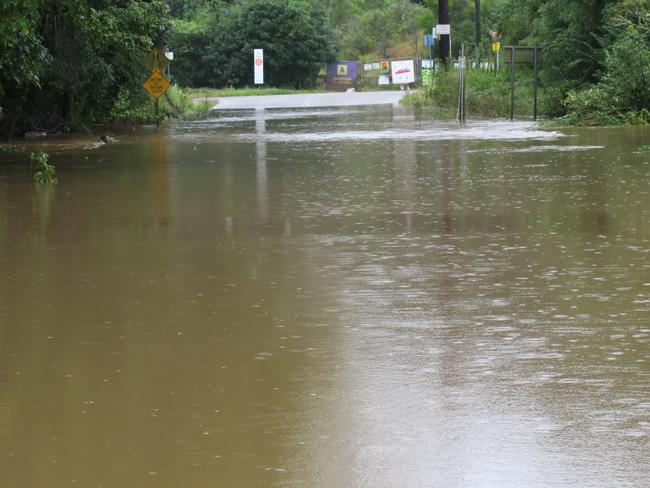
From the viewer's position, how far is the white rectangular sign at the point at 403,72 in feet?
233

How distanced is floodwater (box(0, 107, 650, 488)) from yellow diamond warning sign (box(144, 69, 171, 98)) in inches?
640

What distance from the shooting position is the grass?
37.2 m

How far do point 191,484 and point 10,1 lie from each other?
16.3m

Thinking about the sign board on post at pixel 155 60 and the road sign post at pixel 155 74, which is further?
the sign board on post at pixel 155 60

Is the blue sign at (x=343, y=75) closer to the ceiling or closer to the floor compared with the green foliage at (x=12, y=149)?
closer to the ceiling

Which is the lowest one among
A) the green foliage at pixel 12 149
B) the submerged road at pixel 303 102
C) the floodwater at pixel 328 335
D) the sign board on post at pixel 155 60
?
the floodwater at pixel 328 335

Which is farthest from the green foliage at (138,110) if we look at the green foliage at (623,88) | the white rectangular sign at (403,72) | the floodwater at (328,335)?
the white rectangular sign at (403,72)

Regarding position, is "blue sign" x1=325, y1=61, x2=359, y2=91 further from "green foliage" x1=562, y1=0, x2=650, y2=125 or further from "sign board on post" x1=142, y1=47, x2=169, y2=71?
"green foliage" x1=562, y1=0, x2=650, y2=125

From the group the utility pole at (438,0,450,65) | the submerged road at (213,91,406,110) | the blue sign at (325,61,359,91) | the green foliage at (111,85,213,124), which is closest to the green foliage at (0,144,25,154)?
the green foliage at (111,85,213,124)

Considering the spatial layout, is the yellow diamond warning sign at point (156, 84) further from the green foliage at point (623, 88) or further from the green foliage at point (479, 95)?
the green foliage at point (623, 88)

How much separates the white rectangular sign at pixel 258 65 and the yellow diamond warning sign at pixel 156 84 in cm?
4069

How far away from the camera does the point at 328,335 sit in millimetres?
8219

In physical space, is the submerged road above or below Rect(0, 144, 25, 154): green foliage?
above

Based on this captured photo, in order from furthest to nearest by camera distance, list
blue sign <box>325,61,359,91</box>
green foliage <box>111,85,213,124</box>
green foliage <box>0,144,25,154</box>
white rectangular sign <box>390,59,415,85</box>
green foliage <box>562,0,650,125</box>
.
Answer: blue sign <box>325,61,359,91</box> < white rectangular sign <box>390,59,415,85</box> < green foliage <box>111,85,213,124</box> < green foliage <box>562,0,650,125</box> < green foliage <box>0,144,25,154</box>
